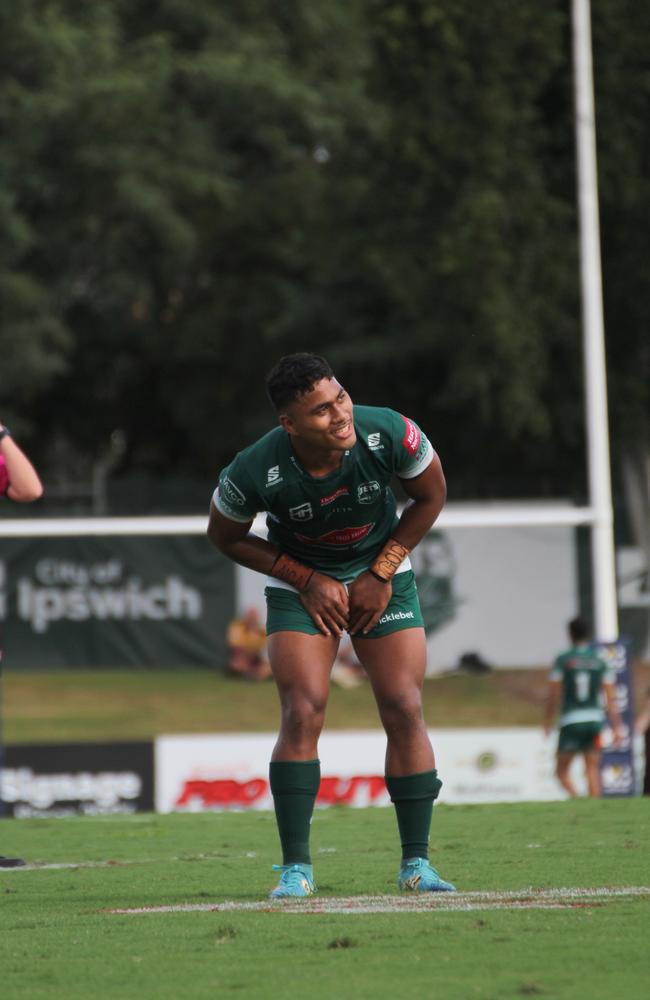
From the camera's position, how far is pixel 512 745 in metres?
17.3

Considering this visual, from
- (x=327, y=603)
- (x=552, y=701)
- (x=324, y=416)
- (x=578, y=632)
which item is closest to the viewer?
(x=324, y=416)

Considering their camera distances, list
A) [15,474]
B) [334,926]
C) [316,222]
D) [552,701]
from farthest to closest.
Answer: [316,222] → [552,701] → [15,474] → [334,926]

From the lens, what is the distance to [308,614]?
6320mm

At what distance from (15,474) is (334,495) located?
4.18ft

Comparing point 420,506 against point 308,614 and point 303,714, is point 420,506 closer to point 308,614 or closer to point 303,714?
point 308,614

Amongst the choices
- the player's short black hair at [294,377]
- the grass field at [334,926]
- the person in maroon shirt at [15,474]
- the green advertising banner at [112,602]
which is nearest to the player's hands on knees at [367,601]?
the player's short black hair at [294,377]

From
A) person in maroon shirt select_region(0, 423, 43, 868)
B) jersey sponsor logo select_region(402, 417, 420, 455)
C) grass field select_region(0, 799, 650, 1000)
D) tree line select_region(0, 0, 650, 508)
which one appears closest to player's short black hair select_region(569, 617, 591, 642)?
grass field select_region(0, 799, 650, 1000)

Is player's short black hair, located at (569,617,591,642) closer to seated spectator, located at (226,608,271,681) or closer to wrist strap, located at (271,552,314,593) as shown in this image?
seated spectator, located at (226,608,271,681)

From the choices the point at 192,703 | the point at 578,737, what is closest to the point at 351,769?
the point at 578,737

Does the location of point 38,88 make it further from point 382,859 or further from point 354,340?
point 382,859

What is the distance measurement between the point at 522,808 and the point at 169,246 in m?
23.3

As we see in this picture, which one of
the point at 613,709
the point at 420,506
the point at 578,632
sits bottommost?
the point at 613,709

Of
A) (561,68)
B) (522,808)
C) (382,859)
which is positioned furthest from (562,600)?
(382,859)

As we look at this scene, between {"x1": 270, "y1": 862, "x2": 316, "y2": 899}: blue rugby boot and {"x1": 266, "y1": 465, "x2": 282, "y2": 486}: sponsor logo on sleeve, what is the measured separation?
132 centimetres
